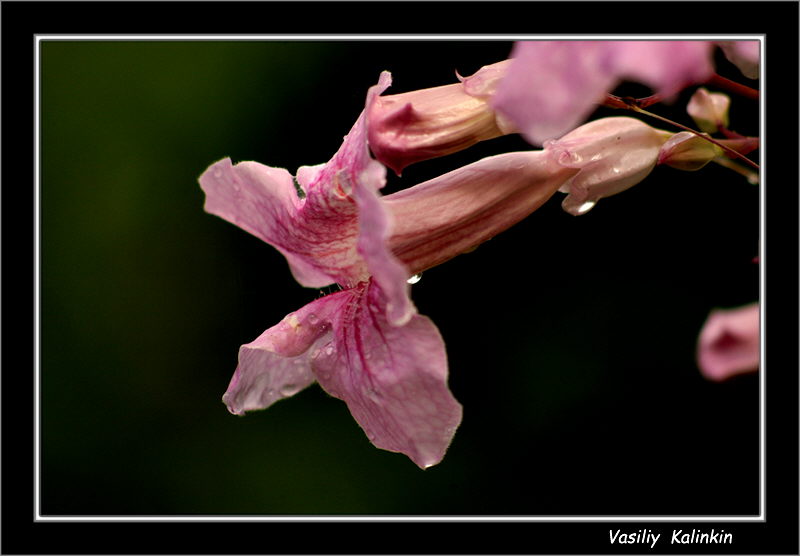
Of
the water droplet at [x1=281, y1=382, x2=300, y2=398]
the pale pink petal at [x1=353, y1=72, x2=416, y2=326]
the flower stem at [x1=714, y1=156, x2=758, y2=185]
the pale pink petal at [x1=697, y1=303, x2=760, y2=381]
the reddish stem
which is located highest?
the reddish stem

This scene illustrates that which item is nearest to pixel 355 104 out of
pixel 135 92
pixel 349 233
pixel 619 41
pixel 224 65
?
pixel 224 65

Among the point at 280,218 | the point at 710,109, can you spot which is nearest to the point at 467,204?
the point at 280,218

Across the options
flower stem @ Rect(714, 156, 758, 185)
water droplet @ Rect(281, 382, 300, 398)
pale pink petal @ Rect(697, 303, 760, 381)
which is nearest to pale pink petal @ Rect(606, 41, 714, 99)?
pale pink petal @ Rect(697, 303, 760, 381)

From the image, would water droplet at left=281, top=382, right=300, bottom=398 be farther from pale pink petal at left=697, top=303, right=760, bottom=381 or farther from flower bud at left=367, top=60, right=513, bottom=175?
pale pink petal at left=697, top=303, right=760, bottom=381

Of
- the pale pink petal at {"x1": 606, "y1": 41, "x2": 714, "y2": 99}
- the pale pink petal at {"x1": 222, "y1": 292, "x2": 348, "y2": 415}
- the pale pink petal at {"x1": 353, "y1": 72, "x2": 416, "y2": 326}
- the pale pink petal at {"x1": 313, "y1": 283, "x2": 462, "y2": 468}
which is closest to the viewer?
the pale pink petal at {"x1": 606, "y1": 41, "x2": 714, "y2": 99}

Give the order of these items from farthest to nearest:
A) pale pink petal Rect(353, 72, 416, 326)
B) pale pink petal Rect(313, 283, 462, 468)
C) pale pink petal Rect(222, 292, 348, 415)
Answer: pale pink petal Rect(222, 292, 348, 415) → pale pink petal Rect(313, 283, 462, 468) → pale pink petal Rect(353, 72, 416, 326)

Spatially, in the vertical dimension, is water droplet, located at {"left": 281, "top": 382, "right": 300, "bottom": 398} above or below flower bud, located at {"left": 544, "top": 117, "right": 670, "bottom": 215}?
below
